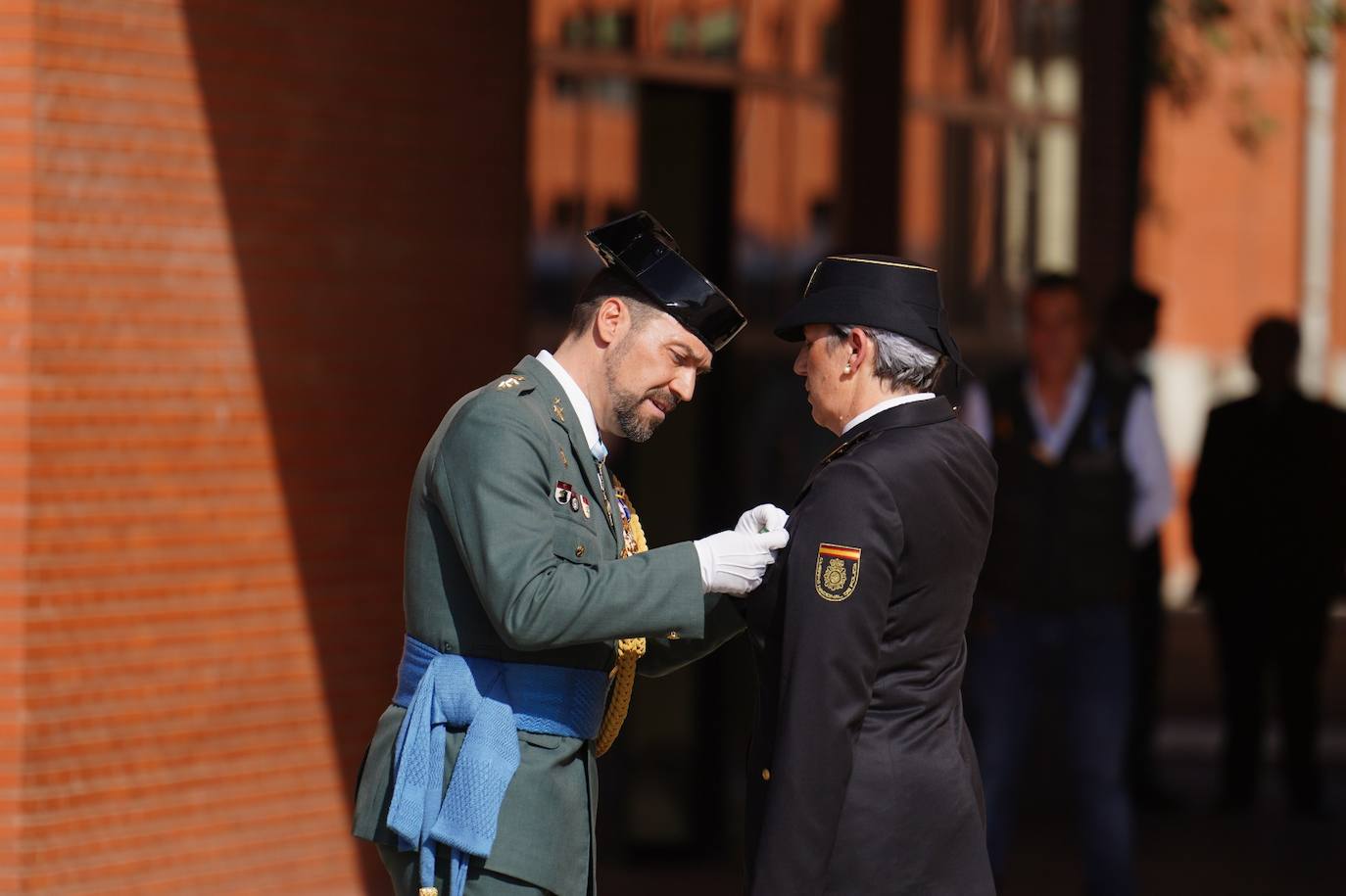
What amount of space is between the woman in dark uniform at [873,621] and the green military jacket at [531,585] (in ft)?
0.70

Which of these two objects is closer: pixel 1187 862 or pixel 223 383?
pixel 223 383

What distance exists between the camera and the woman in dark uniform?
10.5 ft

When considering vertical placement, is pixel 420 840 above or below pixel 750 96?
below

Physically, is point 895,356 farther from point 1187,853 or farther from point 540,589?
point 1187,853

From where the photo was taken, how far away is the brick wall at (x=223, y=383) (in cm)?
532

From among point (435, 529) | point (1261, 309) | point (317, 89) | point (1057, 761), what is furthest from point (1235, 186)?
point (435, 529)

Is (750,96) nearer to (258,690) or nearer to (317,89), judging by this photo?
(317,89)

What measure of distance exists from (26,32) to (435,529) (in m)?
2.64

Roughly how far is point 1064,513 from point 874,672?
2.89 meters

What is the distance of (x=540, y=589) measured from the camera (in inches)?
123

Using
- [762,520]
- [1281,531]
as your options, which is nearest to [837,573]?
[762,520]

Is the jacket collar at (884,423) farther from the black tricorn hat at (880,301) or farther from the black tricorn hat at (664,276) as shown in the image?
the black tricorn hat at (664,276)

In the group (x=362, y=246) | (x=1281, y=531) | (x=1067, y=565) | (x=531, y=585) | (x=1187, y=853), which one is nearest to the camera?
(x=531, y=585)

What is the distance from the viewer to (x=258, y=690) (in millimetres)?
5922
